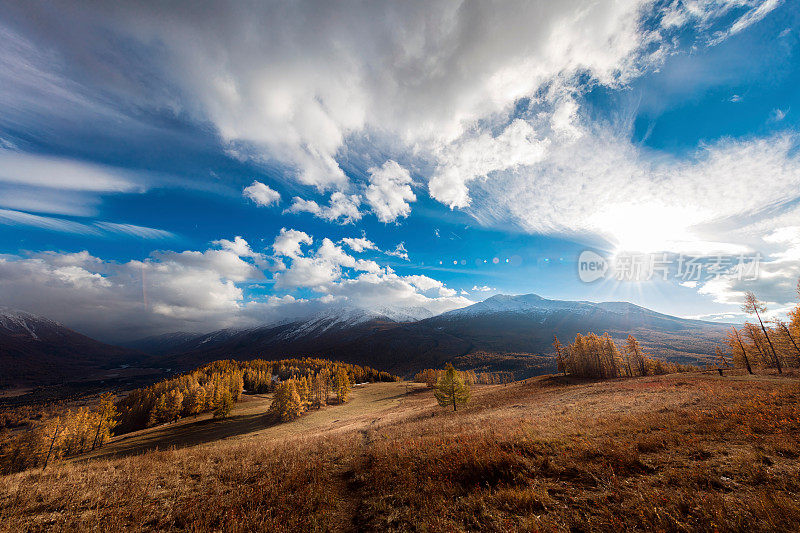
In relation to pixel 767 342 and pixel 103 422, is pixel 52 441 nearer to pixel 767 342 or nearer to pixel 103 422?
pixel 103 422

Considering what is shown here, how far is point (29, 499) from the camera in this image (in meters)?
8.77

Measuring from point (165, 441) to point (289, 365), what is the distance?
11478cm

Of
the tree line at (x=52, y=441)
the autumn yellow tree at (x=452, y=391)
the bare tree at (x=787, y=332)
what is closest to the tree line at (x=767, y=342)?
the bare tree at (x=787, y=332)

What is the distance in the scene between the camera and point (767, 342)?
48156 millimetres

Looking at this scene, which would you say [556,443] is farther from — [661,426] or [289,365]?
[289,365]

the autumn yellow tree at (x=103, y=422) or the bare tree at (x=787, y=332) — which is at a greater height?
the bare tree at (x=787, y=332)

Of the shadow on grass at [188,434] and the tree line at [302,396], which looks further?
the tree line at [302,396]

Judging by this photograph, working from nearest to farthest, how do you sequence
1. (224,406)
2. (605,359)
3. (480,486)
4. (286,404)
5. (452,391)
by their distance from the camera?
(480,486) < (452,391) < (286,404) < (605,359) < (224,406)

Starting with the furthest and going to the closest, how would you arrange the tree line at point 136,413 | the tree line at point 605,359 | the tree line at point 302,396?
the tree line at point 605,359
the tree line at point 302,396
the tree line at point 136,413

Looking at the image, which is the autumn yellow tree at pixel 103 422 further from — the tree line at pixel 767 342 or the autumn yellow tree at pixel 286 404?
the tree line at pixel 767 342

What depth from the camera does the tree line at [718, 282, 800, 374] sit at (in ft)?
128

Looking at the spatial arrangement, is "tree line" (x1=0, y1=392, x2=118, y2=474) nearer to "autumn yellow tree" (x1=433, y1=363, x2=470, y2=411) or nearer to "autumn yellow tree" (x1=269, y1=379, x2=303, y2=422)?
"autumn yellow tree" (x1=269, y1=379, x2=303, y2=422)

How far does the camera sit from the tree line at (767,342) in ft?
128

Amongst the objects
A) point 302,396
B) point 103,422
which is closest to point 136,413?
point 103,422
